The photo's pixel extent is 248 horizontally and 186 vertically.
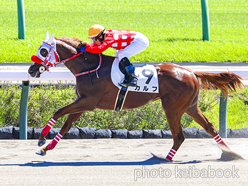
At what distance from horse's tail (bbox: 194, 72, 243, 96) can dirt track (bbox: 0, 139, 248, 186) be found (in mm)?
838

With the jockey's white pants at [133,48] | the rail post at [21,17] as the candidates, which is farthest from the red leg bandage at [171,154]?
the rail post at [21,17]

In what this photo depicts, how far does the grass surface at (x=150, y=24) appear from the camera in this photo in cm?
1526

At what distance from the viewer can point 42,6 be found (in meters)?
24.3

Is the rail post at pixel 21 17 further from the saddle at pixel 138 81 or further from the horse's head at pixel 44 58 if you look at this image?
the saddle at pixel 138 81

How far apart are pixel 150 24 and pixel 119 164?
16.2 meters

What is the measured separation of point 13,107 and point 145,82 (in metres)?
2.32

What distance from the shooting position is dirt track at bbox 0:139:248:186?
14.3ft

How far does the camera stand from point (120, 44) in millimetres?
5371

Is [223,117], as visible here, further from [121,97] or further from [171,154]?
[121,97]

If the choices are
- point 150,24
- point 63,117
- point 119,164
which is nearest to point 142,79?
point 119,164

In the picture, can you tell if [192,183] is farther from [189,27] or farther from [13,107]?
[189,27]

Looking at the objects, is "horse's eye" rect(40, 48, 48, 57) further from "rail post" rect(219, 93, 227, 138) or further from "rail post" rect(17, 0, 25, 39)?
"rail post" rect(17, 0, 25, 39)

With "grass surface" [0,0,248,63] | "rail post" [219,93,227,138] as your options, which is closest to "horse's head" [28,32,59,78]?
"rail post" [219,93,227,138]

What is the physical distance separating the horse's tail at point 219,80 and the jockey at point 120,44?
94 cm
